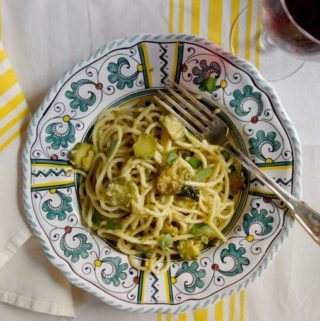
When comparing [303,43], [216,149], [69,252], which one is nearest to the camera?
[303,43]

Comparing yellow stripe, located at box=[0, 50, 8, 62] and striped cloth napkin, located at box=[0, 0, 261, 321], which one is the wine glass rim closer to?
striped cloth napkin, located at box=[0, 0, 261, 321]

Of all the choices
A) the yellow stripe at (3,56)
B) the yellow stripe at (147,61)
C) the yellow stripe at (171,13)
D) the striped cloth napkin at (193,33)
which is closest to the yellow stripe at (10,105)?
the striped cloth napkin at (193,33)

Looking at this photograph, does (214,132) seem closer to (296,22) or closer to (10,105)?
(296,22)

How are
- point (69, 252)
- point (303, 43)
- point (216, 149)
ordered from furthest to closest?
1. point (216, 149)
2. point (69, 252)
3. point (303, 43)

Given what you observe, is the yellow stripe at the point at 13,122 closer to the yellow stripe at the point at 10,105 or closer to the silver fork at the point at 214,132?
the yellow stripe at the point at 10,105

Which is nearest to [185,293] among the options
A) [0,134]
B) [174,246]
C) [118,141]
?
[174,246]

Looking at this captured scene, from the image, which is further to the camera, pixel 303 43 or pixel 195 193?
pixel 195 193

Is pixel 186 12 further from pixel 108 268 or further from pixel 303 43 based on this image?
pixel 108 268
